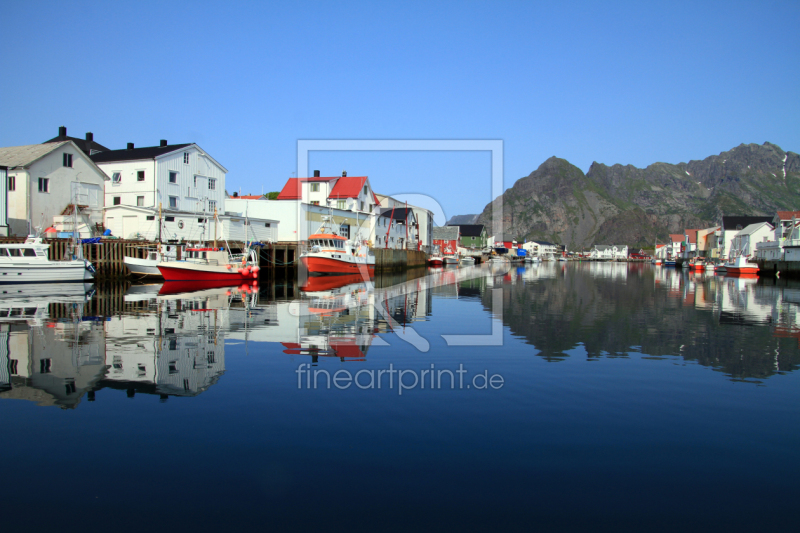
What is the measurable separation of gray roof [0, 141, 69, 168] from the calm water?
30718 mm

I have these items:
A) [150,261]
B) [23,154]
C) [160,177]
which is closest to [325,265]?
[150,261]

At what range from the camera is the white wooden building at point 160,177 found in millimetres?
47688

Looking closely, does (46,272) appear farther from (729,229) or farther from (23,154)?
(729,229)

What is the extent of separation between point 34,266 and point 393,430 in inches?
1345

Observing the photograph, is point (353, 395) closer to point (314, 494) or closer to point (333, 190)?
point (314, 494)

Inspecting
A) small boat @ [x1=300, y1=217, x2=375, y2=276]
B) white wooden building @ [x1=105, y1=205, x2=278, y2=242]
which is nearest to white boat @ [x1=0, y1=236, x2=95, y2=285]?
white wooden building @ [x1=105, y1=205, x2=278, y2=242]

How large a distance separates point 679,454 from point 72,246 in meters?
39.1

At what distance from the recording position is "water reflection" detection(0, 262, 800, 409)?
10.4 m

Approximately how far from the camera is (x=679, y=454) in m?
6.84

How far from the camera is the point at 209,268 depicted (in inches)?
1470

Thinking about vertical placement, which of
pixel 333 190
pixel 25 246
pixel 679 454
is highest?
pixel 333 190

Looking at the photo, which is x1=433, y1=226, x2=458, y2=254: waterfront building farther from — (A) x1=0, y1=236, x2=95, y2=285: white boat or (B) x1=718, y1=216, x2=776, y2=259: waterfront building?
(A) x1=0, y1=236, x2=95, y2=285: white boat

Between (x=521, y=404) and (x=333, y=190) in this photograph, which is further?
(x=333, y=190)

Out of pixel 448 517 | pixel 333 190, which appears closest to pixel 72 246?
pixel 333 190
